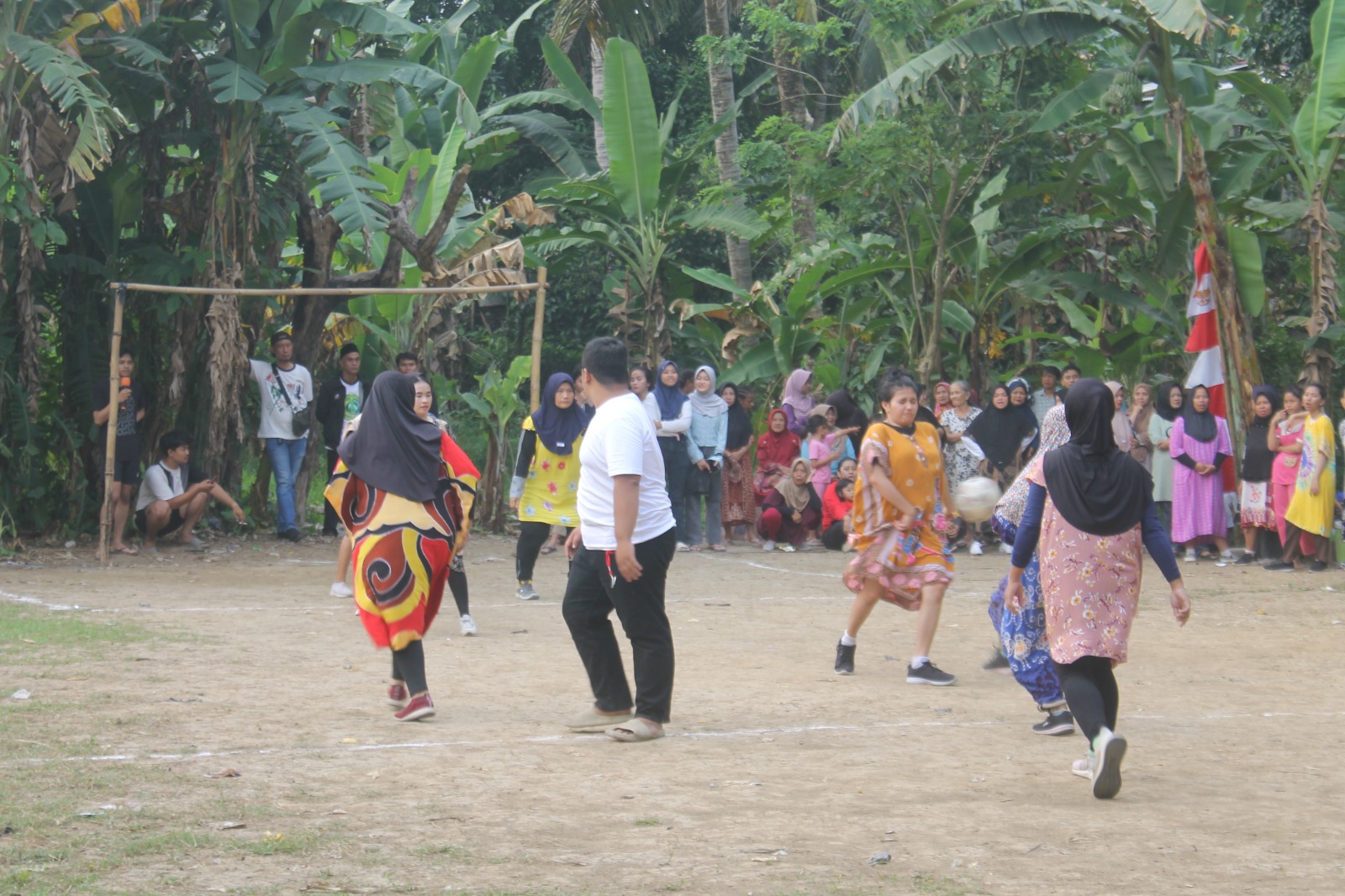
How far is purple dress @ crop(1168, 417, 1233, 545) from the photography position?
14.6m

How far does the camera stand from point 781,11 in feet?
55.2

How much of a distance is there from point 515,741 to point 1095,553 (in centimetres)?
258

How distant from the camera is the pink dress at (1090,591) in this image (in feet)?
18.9

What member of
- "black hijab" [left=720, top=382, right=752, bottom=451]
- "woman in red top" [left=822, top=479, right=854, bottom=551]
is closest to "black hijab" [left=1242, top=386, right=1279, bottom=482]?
"woman in red top" [left=822, top=479, right=854, bottom=551]

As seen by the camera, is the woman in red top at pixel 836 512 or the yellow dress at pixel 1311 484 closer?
the yellow dress at pixel 1311 484

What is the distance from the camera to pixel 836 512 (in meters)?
15.6

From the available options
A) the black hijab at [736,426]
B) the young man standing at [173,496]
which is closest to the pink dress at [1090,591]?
the young man standing at [173,496]

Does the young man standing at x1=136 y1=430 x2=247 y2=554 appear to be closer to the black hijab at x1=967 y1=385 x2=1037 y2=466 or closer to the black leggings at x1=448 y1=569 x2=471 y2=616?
the black leggings at x1=448 y1=569 x2=471 y2=616

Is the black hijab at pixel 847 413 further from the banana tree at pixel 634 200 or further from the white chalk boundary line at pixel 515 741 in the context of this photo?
the white chalk boundary line at pixel 515 741

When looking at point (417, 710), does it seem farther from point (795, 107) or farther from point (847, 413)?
point (795, 107)

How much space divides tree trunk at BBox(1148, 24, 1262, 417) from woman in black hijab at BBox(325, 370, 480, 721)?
952cm

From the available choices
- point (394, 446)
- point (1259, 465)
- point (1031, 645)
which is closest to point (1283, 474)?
point (1259, 465)

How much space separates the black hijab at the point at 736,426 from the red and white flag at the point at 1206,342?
184 inches

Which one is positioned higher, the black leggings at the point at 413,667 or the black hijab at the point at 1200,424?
the black hijab at the point at 1200,424
